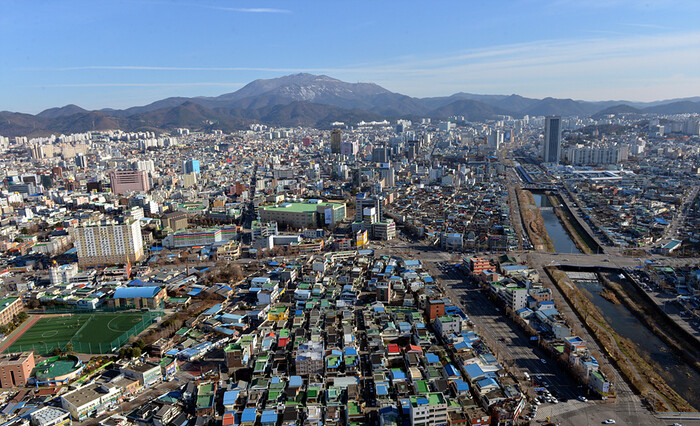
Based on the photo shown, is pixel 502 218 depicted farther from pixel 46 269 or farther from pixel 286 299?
pixel 46 269


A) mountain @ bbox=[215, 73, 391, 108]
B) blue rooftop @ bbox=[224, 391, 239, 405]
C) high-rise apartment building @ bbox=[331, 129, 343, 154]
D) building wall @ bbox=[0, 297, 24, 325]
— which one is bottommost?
A: blue rooftop @ bbox=[224, 391, 239, 405]

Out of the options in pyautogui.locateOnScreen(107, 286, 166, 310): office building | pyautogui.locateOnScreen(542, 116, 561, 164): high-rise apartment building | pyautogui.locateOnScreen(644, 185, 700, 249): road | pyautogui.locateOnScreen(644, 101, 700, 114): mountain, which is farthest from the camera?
pyautogui.locateOnScreen(644, 101, 700, 114): mountain

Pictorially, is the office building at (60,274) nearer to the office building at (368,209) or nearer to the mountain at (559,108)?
the office building at (368,209)

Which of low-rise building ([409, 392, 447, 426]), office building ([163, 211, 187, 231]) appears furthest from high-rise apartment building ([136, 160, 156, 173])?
low-rise building ([409, 392, 447, 426])

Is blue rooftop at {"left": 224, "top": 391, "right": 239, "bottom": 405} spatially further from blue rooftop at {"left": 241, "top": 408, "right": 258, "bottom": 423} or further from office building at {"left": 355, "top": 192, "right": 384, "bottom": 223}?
office building at {"left": 355, "top": 192, "right": 384, "bottom": 223}

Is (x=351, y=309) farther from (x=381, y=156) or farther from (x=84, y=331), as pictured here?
(x=381, y=156)
